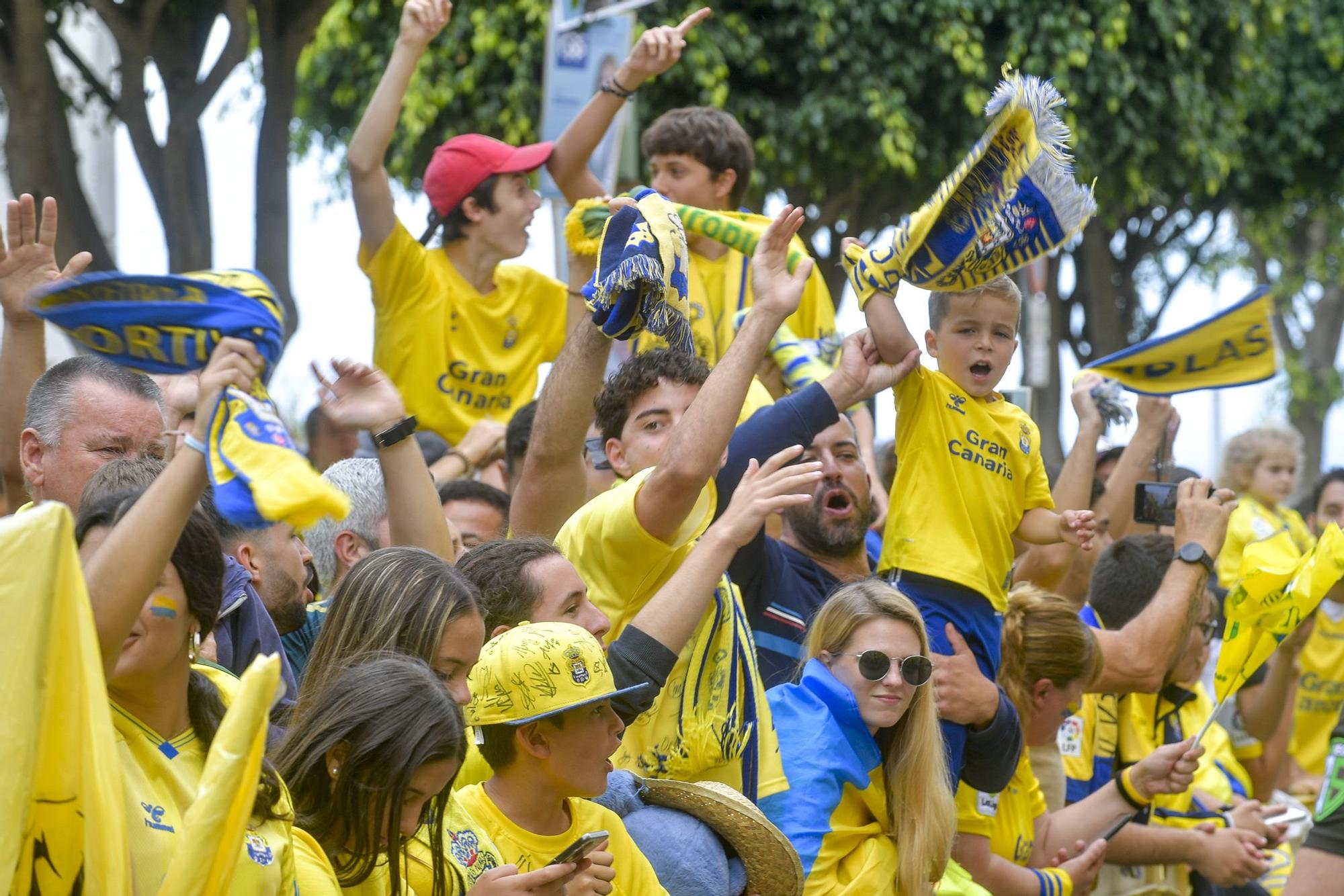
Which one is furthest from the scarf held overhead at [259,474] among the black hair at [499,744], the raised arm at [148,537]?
the black hair at [499,744]

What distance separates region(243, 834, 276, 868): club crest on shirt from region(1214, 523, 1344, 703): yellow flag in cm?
306

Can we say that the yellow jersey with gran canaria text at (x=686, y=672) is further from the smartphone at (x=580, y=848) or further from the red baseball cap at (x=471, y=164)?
the red baseball cap at (x=471, y=164)

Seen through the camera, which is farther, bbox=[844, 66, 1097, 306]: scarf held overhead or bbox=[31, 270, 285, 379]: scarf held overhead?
bbox=[844, 66, 1097, 306]: scarf held overhead

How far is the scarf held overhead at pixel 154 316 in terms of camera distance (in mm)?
2455

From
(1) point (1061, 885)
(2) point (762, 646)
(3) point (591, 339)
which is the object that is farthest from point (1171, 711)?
(3) point (591, 339)

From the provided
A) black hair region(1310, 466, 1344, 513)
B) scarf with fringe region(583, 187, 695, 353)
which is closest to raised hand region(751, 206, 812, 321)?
scarf with fringe region(583, 187, 695, 353)

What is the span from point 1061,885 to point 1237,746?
9.14 feet

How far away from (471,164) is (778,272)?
2.17 meters

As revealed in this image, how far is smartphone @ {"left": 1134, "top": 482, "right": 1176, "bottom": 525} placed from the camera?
5195 millimetres

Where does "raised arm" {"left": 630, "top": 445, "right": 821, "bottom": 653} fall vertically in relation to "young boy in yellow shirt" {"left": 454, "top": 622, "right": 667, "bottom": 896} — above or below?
above

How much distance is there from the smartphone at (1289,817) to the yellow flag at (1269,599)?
46.9 inches

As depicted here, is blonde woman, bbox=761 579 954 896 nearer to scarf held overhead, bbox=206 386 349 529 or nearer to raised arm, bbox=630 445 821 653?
raised arm, bbox=630 445 821 653

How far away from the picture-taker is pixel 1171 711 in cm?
586

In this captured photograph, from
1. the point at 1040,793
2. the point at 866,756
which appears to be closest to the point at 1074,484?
the point at 1040,793
